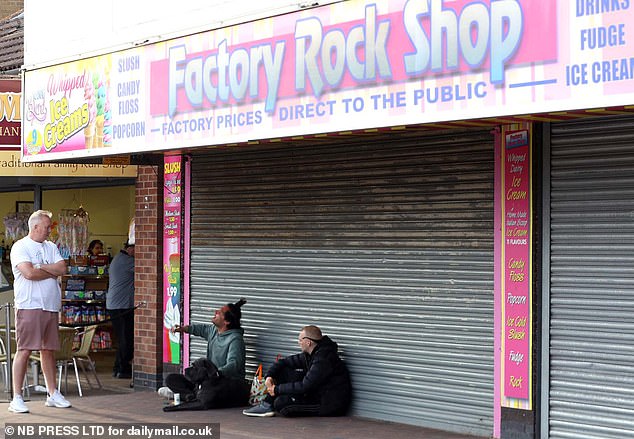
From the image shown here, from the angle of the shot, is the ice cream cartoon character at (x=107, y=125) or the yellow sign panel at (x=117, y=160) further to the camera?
the yellow sign panel at (x=117, y=160)

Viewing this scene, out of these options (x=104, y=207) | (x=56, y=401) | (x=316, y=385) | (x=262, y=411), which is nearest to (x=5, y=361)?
(x=56, y=401)

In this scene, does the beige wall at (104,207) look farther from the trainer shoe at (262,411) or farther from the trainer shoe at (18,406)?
the trainer shoe at (262,411)

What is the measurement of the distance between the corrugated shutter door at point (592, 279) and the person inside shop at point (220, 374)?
3.68 meters

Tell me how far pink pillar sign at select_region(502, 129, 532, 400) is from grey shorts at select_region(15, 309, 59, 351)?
4.81 meters

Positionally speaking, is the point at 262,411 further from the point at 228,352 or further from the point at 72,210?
the point at 72,210

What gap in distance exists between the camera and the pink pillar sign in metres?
9.09

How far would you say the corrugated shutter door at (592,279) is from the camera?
8461 mm

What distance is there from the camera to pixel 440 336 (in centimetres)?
995

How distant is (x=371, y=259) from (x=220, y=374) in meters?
2.12

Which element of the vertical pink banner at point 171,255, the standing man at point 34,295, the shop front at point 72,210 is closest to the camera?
the standing man at point 34,295

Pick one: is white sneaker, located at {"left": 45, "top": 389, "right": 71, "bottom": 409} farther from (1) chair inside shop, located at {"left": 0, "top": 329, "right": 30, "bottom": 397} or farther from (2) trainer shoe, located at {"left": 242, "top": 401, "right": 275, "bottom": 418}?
(2) trainer shoe, located at {"left": 242, "top": 401, "right": 275, "bottom": 418}

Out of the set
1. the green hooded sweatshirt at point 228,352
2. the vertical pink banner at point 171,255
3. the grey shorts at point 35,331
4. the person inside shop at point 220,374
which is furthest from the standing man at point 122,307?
the grey shorts at point 35,331

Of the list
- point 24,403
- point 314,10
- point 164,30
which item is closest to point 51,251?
point 24,403

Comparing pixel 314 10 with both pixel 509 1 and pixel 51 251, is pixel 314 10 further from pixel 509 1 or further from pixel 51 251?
pixel 51 251
